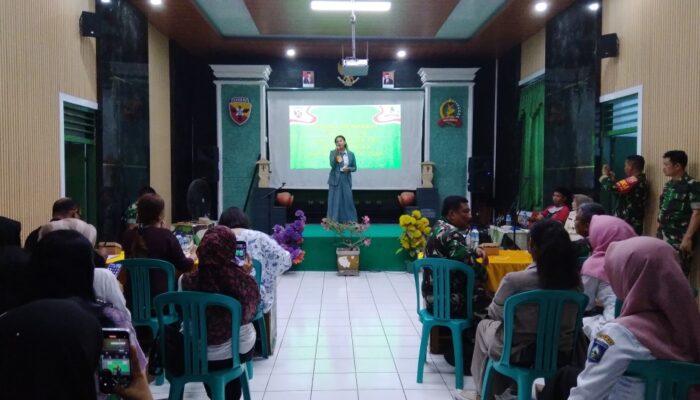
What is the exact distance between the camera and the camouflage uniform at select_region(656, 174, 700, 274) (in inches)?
166

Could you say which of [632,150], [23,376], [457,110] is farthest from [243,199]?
[23,376]

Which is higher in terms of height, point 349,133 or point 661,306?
point 349,133

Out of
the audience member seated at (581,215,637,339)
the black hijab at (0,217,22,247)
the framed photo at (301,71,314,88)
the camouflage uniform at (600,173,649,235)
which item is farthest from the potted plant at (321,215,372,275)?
the black hijab at (0,217,22,247)

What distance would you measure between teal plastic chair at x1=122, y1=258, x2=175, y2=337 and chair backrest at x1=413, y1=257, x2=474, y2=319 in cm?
150

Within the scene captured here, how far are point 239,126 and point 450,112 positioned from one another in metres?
3.68

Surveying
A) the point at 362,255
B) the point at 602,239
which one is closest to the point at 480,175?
the point at 362,255

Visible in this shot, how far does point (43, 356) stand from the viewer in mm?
1348

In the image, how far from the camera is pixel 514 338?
262cm

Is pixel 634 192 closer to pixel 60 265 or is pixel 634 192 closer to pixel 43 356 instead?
pixel 60 265

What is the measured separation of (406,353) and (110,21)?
4.57m

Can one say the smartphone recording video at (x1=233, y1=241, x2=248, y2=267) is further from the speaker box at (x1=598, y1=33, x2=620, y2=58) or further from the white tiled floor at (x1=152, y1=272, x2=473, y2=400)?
the speaker box at (x1=598, y1=33, x2=620, y2=58)

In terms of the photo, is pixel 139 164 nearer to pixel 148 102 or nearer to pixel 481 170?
pixel 148 102

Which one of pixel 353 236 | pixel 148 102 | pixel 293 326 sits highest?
pixel 148 102

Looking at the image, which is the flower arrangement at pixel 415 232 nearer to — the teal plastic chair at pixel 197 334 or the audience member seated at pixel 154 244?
the audience member seated at pixel 154 244
